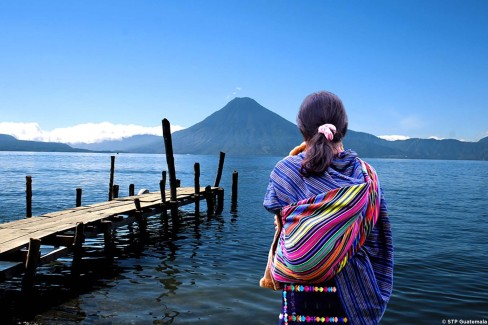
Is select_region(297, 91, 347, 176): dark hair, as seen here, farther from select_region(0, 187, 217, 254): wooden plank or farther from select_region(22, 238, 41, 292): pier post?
select_region(0, 187, 217, 254): wooden plank

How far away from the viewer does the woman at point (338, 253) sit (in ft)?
7.30

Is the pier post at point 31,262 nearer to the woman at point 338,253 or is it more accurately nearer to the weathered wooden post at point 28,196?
the woman at point 338,253

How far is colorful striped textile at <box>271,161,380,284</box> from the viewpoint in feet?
6.95

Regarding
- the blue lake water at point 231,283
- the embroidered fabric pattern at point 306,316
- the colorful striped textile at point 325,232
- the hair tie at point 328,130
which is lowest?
the blue lake water at point 231,283

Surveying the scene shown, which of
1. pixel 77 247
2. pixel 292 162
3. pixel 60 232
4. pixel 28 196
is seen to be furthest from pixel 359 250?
pixel 28 196

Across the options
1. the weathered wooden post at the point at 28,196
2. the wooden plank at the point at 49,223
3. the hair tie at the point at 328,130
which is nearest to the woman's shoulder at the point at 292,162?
the hair tie at the point at 328,130

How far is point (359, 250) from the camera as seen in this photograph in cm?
232

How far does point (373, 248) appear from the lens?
93.4 inches

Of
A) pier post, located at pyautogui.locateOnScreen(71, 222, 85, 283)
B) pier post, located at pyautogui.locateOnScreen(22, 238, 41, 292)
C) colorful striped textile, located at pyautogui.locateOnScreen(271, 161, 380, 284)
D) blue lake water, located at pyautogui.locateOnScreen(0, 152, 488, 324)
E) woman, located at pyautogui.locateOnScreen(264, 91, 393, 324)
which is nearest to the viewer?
colorful striped textile, located at pyautogui.locateOnScreen(271, 161, 380, 284)

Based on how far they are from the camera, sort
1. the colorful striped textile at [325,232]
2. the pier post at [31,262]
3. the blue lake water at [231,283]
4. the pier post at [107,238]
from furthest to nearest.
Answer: the pier post at [107,238] → the blue lake water at [231,283] → the pier post at [31,262] → the colorful striped textile at [325,232]

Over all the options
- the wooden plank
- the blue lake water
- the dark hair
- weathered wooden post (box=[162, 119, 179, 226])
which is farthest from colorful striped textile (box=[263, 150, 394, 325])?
weathered wooden post (box=[162, 119, 179, 226])

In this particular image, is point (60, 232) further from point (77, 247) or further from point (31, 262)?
point (31, 262)

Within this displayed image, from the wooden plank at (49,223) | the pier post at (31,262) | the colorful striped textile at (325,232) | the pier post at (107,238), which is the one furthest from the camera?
the pier post at (107,238)

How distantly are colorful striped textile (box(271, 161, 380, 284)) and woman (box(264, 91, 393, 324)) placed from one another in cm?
1
